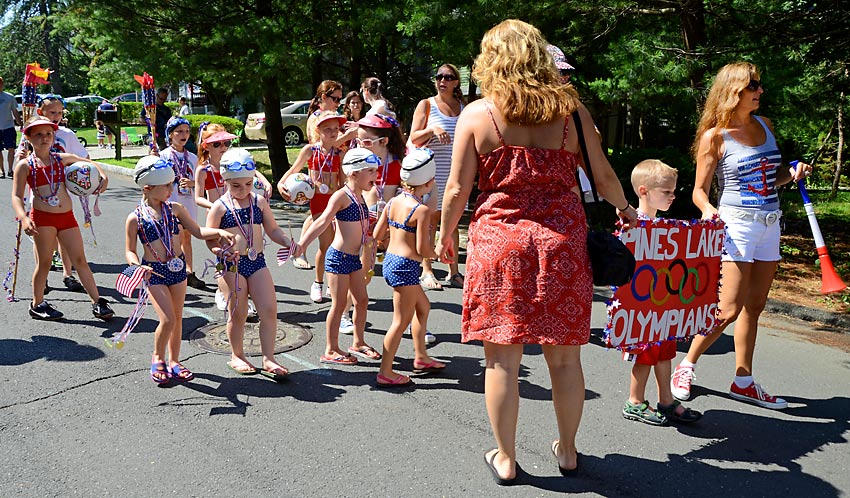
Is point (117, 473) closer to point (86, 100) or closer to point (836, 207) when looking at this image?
point (836, 207)

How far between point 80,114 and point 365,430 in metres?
42.6

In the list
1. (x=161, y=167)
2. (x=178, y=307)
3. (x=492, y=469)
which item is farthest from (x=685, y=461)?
(x=161, y=167)

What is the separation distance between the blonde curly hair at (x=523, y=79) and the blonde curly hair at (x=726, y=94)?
1642 mm

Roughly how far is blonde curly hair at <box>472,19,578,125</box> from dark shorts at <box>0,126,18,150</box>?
44.8 feet

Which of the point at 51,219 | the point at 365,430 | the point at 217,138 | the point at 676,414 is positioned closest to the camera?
the point at 365,430

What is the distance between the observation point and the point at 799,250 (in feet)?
30.4

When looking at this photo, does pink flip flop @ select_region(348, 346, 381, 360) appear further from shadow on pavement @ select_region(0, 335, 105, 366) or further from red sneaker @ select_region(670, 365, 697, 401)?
red sneaker @ select_region(670, 365, 697, 401)

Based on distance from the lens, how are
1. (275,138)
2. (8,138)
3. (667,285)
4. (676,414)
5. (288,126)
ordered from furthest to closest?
(288,126)
(275,138)
(8,138)
(676,414)
(667,285)

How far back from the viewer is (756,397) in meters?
4.64

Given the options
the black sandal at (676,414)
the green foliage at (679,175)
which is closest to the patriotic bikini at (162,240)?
the black sandal at (676,414)

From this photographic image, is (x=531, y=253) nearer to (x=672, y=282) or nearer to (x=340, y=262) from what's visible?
(x=672, y=282)

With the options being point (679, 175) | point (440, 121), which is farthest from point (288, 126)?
point (440, 121)

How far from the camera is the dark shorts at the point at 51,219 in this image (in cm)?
605

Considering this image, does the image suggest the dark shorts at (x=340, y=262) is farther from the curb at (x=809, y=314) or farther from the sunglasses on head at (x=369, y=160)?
the curb at (x=809, y=314)
